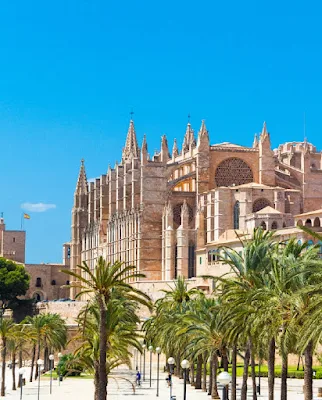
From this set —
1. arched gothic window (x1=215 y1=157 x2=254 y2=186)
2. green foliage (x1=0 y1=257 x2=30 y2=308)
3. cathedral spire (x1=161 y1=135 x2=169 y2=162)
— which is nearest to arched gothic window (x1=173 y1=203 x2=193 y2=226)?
arched gothic window (x1=215 y1=157 x2=254 y2=186)

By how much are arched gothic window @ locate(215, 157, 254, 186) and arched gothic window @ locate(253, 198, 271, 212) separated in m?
6.65

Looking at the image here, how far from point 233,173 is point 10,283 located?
30.2 metres

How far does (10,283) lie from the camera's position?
337 ft

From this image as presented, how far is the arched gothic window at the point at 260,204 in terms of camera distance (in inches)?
3073

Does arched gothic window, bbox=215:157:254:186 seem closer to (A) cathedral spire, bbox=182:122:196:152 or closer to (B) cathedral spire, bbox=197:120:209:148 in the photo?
(B) cathedral spire, bbox=197:120:209:148

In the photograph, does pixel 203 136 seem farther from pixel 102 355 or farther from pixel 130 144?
pixel 102 355

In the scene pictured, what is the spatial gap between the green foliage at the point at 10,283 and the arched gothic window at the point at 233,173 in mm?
29082

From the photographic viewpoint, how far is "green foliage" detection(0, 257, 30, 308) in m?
103

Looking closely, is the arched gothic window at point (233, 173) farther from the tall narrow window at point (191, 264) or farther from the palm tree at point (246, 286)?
the palm tree at point (246, 286)

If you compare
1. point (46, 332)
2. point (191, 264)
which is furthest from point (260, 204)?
point (46, 332)

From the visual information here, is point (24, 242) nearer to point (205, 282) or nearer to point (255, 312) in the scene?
point (205, 282)

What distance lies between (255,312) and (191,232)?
50507 mm

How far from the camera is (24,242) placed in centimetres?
12238

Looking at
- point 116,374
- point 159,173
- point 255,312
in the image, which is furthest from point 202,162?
point 255,312
